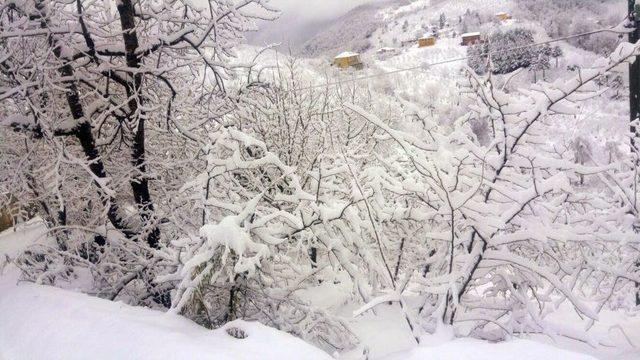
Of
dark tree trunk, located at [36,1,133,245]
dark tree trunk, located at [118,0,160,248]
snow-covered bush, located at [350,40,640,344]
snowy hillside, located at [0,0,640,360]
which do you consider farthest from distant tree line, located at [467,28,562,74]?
dark tree trunk, located at [36,1,133,245]

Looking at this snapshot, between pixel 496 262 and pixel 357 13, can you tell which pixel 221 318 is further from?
pixel 357 13

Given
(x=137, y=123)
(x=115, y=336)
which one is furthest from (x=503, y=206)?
(x=137, y=123)

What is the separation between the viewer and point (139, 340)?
2377mm

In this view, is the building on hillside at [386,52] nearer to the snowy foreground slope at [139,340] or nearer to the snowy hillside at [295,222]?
the snowy hillside at [295,222]

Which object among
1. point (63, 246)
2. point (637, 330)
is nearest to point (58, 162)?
point (63, 246)

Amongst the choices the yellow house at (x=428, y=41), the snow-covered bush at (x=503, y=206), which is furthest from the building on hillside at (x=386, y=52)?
the snow-covered bush at (x=503, y=206)

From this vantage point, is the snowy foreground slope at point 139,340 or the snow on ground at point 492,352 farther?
the snowy foreground slope at point 139,340

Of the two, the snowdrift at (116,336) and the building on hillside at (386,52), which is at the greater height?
the snowdrift at (116,336)

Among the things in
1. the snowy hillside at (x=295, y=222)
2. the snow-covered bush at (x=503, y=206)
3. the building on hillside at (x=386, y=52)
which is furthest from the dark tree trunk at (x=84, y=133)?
the building on hillside at (x=386, y=52)

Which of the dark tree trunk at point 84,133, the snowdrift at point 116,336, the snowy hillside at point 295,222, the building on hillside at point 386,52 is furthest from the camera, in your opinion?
the building on hillside at point 386,52

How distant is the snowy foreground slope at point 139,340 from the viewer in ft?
6.86

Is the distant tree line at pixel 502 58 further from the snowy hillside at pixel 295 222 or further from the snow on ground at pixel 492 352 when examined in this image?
the snow on ground at pixel 492 352

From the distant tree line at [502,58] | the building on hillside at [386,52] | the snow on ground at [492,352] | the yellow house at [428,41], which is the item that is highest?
the distant tree line at [502,58]

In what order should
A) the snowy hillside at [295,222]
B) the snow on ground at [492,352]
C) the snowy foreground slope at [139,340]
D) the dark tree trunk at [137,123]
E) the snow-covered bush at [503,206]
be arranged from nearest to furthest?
the snow on ground at [492,352], the snowy foreground slope at [139,340], the snowy hillside at [295,222], the snow-covered bush at [503,206], the dark tree trunk at [137,123]
